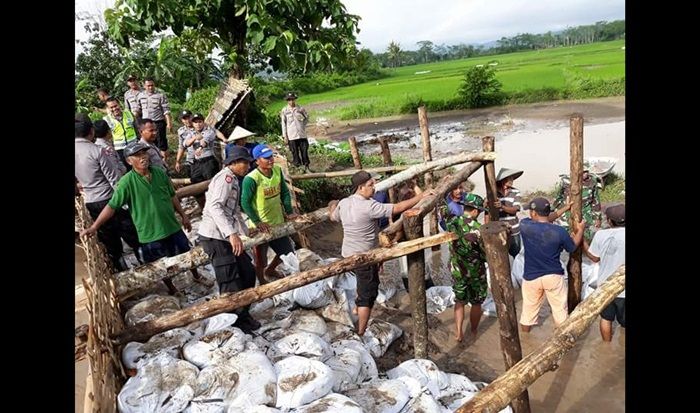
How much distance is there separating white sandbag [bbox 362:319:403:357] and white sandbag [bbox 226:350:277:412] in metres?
1.41

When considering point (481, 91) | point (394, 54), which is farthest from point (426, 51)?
point (481, 91)

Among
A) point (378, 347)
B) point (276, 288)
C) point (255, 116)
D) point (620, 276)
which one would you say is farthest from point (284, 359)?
point (255, 116)

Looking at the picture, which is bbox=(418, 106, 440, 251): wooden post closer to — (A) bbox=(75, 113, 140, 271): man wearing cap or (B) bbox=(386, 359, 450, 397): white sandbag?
(B) bbox=(386, 359, 450, 397): white sandbag

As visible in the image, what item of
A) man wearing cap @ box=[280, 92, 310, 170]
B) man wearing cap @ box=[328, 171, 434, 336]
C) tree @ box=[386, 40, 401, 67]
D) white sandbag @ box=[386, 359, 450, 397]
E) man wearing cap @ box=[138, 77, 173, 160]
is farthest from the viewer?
tree @ box=[386, 40, 401, 67]

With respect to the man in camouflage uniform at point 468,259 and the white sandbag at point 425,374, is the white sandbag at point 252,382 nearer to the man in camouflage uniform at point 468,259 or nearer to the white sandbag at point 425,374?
the white sandbag at point 425,374

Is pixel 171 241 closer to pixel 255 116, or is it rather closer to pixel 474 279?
pixel 474 279

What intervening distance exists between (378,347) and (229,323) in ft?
4.76

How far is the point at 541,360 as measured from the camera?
2.60 m

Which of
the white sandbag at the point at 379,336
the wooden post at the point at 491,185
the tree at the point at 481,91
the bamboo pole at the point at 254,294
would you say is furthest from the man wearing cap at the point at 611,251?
the tree at the point at 481,91

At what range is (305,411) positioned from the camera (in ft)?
9.20

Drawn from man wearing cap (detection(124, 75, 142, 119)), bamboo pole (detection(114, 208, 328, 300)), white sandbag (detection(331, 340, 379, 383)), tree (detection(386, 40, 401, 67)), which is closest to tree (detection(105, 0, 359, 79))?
man wearing cap (detection(124, 75, 142, 119))

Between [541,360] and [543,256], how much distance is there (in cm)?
175

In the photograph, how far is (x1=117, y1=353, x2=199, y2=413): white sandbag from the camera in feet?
9.35

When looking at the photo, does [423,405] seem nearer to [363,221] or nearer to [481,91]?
[363,221]
